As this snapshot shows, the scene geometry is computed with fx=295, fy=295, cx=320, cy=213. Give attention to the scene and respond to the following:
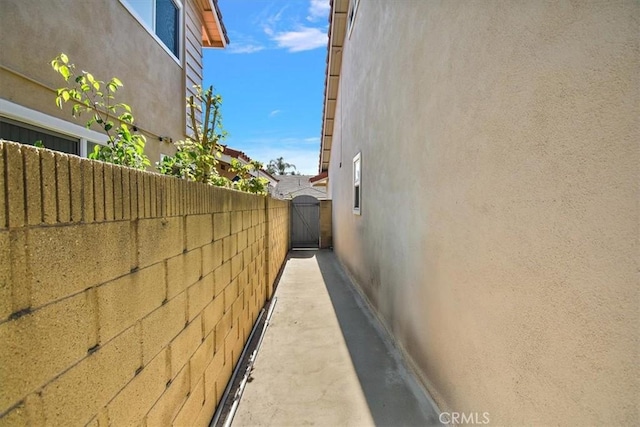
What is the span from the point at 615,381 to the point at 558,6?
159 cm

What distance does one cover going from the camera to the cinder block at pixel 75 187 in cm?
92

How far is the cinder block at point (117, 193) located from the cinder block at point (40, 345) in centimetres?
33

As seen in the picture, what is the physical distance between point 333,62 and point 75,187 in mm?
9848

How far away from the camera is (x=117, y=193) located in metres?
1.17

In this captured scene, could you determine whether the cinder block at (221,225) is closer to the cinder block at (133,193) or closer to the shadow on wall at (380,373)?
the cinder block at (133,193)

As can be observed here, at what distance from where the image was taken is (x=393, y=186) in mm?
3887

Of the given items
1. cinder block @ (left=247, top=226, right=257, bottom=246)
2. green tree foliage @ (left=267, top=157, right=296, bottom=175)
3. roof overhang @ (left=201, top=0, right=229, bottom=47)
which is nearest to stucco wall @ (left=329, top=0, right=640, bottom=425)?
cinder block @ (left=247, top=226, right=257, bottom=246)

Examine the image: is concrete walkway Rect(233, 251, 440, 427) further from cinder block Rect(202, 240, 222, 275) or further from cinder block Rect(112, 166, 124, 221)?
cinder block Rect(112, 166, 124, 221)

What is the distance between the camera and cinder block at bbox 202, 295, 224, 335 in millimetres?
2184

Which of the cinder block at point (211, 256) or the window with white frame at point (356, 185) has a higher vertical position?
the window with white frame at point (356, 185)

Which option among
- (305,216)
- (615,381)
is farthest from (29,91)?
(305,216)

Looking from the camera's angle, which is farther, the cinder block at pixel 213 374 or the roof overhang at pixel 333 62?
the roof overhang at pixel 333 62

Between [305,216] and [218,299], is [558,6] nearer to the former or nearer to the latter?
[218,299]

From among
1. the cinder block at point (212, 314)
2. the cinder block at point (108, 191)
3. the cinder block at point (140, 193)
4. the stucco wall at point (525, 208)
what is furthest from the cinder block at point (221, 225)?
the stucco wall at point (525, 208)
